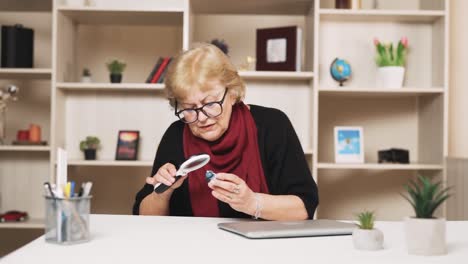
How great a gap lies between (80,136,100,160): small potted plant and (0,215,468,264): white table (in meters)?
1.91

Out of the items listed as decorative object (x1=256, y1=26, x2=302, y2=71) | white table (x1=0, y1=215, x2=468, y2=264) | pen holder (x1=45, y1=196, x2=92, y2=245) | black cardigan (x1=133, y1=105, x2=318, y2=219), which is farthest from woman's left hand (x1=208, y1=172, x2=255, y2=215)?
decorative object (x1=256, y1=26, x2=302, y2=71)

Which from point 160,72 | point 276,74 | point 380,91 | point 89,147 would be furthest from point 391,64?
point 89,147

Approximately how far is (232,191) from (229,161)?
0.38 m

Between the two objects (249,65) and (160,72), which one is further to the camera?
(249,65)

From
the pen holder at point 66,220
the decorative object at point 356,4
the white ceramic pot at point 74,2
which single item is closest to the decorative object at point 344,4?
the decorative object at point 356,4

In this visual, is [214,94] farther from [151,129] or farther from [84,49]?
Result: [84,49]

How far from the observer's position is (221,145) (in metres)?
2.12

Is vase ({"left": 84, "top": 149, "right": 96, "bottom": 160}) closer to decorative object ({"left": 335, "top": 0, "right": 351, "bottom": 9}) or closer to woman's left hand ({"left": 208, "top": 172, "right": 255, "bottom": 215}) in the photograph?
decorative object ({"left": 335, "top": 0, "right": 351, "bottom": 9})

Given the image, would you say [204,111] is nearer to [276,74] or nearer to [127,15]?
[276,74]

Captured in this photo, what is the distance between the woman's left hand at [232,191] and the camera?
1.73 m

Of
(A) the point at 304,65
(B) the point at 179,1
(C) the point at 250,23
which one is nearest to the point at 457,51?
(A) the point at 304,65

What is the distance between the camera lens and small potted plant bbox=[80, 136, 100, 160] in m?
3.47

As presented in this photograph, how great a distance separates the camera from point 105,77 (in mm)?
3838

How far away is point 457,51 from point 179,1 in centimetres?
167
